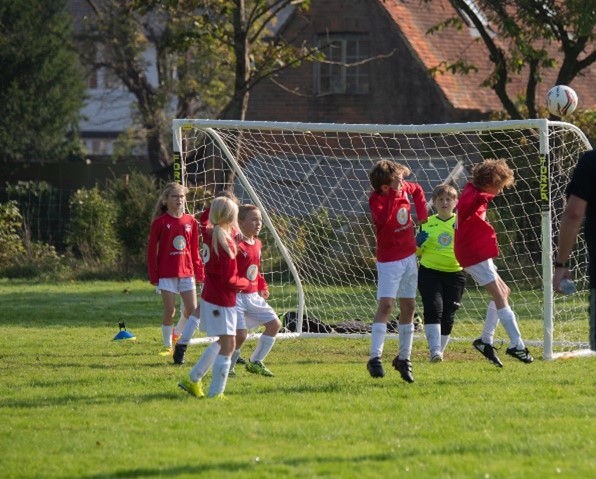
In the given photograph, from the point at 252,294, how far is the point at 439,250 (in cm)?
207

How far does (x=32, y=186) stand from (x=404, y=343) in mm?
20093

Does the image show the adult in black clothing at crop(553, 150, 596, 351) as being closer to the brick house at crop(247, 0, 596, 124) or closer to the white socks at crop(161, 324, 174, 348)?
the white socks at crop(161, 324, 174, 348)

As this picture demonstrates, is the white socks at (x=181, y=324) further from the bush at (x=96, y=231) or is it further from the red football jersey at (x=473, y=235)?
the bush at (x=96, y=231)

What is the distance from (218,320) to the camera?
8.69 m

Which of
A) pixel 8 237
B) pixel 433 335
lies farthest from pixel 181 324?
pixel 8 237

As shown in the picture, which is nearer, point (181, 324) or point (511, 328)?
point (511, 328)

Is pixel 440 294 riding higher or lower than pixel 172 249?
lower

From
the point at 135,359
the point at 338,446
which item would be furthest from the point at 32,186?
the point at 338,446

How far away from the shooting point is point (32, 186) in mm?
28453

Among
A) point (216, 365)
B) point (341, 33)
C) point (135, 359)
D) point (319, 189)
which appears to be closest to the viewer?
point (216, 365)

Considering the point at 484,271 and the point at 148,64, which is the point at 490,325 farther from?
the point at 148,64

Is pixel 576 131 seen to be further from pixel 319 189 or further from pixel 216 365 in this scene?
pixel 319 189

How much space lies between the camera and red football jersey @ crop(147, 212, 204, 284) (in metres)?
11.4

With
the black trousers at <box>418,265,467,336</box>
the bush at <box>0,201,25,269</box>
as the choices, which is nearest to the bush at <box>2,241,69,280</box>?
the bush at <box>0,201,25,269</box>
